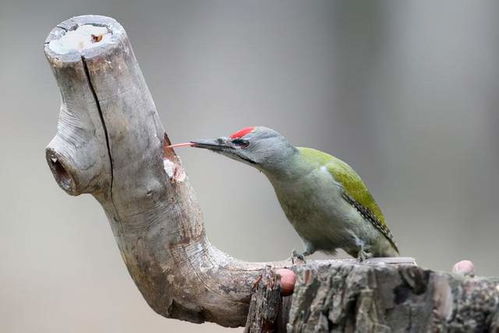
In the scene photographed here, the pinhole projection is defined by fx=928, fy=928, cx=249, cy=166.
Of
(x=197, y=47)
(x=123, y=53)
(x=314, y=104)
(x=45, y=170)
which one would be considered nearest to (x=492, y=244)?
(x=314, y=104)

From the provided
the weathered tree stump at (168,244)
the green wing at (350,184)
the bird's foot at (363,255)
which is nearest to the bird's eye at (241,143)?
the green wing at (350,184)

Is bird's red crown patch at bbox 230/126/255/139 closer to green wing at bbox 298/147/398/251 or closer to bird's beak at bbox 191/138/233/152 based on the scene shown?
bird's beak at bbox 191/138/233/152

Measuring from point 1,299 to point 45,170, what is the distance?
1123mm

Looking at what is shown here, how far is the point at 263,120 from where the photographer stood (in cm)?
802

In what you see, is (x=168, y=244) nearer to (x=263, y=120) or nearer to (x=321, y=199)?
(x=321, y=199)

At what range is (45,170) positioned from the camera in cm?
773

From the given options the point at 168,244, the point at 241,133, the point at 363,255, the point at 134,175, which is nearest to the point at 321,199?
the point at 363,255

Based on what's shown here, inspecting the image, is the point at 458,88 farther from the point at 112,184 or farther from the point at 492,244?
the point at 112,184

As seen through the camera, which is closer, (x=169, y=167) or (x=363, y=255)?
(x=169, y=167)

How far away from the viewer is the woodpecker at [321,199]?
4941mm

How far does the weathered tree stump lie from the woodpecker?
0.84 meters

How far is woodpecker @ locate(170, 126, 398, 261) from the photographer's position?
4941mm

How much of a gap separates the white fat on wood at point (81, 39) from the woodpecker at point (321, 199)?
1.30 meters

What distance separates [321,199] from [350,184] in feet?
0.76
